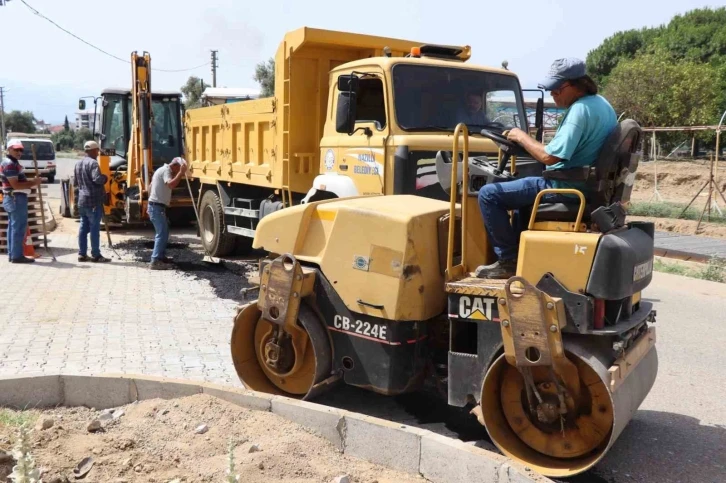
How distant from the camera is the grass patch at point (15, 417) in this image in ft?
13.9

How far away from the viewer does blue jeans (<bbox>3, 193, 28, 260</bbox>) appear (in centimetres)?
1062

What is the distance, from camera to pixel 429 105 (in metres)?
7.41

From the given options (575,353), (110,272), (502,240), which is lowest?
(110,272)

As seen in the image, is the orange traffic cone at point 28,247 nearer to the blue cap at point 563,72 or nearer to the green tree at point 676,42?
the blue cap at point 563,72

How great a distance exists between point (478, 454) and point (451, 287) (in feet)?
3.36

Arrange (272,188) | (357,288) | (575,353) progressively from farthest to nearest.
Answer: (272,188), (357,288), (575,353)

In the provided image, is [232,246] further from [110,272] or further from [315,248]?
[315,248]

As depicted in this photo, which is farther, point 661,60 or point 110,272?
point 661,60

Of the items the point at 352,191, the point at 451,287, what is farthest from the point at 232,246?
the point at 451,287

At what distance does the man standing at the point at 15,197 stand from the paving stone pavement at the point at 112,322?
0.34 meters

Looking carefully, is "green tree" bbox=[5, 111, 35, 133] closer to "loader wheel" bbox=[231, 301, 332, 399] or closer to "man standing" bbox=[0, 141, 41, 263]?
"man standing" bbox=[0, 141, 41, 263]

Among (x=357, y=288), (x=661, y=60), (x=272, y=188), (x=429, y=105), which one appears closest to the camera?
(x=357, y=288)

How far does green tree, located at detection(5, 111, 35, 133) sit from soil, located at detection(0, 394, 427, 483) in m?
90.1

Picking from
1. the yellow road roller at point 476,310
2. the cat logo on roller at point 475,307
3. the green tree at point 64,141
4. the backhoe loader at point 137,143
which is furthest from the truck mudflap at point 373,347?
the green tree at point 64,141
